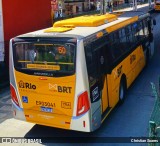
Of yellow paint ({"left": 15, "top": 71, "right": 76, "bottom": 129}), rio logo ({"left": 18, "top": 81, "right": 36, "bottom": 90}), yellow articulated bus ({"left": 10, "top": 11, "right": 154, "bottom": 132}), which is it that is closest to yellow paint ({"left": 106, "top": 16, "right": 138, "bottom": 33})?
yellow articulated bus ({"left": 10, "top": 11, "right": 154, "bottom": 132})

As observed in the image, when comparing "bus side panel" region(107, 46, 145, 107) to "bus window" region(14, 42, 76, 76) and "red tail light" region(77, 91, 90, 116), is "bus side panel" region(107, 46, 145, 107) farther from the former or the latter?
"bus window" region(14, 42, 76, 76)

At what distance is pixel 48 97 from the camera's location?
7289 millimetres

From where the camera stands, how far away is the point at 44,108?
741cm

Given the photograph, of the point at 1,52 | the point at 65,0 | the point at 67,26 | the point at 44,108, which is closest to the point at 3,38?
the point at 1,52

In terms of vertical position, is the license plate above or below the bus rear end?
below

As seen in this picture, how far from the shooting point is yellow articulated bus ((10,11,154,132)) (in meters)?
6.95

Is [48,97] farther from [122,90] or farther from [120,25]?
[120,25]

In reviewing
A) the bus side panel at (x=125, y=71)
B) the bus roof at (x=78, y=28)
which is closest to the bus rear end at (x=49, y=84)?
the bus roof at (x=78, y=28)

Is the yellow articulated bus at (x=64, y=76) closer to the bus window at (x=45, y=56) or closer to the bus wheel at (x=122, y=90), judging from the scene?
the bus window at (x=45, y=56)

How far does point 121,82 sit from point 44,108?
3448mm

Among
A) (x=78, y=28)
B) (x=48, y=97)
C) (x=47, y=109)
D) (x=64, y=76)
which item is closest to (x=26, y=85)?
(x=48, y=97)

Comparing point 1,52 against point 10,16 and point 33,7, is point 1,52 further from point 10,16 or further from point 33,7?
point 33,7

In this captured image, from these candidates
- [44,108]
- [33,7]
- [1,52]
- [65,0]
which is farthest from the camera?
[65,0]

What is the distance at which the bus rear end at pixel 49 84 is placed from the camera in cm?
697
